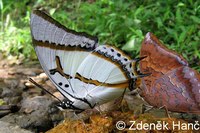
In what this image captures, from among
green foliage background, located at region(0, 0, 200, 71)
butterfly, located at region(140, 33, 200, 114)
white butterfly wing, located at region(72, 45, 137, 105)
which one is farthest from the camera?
green foliage background, located at region(0, 0, 200, 71)

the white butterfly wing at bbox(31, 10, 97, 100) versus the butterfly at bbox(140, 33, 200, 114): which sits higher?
the white butterfly wing at bbox(31, 10, 97, 100)

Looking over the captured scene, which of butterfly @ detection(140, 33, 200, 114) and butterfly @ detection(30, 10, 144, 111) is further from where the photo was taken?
butterfly @ detection(140, 33, 200, 114)

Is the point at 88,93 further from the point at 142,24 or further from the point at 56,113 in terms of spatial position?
the point at 142,24

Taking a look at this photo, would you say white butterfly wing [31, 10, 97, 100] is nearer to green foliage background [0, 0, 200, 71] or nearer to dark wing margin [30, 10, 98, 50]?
dark wing margin [30, 10, 98, 50]

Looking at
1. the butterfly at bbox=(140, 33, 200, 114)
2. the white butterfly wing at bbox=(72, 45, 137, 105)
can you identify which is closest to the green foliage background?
the butterfly at bbox=(140, 33, 200, 114)

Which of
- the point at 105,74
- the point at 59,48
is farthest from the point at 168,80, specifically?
the point at 59,48

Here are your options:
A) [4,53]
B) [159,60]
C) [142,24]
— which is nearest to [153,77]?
[159,60]
